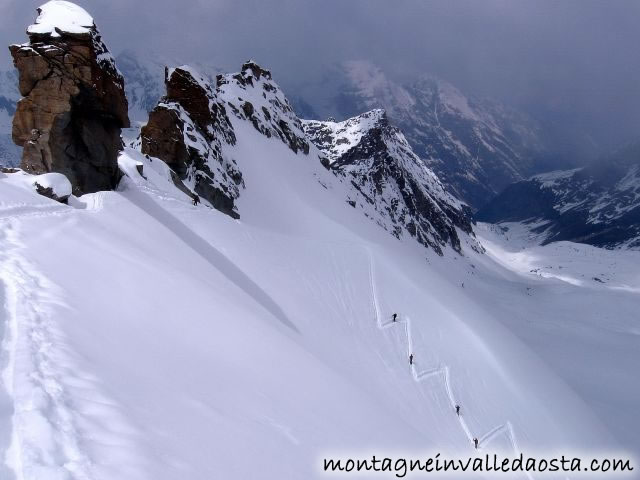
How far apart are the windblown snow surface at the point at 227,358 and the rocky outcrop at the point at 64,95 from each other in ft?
7.78

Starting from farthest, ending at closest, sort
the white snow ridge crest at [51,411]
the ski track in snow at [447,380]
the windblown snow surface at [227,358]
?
the ski track in snow at [447,380] → the windblown snow surface at [227,358] → the white snow ridge crest at [51,411]

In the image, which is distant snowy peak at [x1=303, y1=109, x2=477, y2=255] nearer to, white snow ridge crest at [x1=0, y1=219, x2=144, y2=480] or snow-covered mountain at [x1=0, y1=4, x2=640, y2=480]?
snow-covered mountain at [x1=0, y1=4, x2=640, y2=480]

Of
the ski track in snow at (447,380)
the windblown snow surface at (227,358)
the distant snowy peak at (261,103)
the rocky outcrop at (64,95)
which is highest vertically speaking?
the distant snowy peak at (261,103)

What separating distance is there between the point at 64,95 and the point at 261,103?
63043mm

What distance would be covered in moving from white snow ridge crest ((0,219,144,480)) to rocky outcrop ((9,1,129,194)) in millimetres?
16746

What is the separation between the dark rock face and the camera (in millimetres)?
34688

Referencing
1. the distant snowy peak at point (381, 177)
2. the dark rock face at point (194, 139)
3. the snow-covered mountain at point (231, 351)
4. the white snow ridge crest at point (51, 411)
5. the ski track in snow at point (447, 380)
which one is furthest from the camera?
the distant snowy peak at point (381, 177)

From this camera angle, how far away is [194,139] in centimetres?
3878

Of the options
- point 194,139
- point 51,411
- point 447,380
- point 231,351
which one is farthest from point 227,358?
point 194,139

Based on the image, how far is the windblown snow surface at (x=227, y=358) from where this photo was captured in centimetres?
442

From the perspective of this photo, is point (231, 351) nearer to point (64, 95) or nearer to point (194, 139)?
point (64, 95)

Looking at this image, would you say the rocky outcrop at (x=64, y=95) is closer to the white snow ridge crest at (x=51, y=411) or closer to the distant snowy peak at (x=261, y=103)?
the white snow ridge crest at (x=51, y=411)

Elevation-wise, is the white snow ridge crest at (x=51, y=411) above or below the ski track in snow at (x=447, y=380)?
above

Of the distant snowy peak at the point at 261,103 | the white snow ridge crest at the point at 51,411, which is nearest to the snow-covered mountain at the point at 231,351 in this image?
the white snow ridge crest at the point at 51,411
